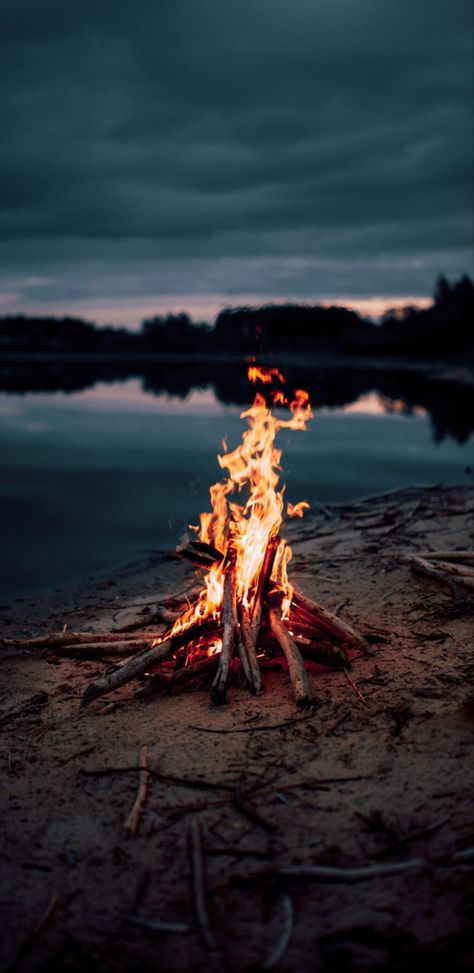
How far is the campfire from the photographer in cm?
655

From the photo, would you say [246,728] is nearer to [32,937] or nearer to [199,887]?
[199,887]

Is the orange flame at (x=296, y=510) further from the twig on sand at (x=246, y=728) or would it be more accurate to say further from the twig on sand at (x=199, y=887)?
the twig on sand at (x=199, y=887)

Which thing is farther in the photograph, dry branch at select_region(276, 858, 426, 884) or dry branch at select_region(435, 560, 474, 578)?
dry branch at select_region(435, 560, 474, 578)

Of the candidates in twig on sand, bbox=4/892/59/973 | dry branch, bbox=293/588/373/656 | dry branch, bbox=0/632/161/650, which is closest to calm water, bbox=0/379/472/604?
dry branch, bbox=0/632/161/650

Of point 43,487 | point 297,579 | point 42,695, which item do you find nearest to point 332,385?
point 43,487

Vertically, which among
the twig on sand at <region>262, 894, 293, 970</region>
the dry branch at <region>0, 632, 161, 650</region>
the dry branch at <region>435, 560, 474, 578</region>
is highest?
the dry branch at <region>435, 560, 474, 578</region>

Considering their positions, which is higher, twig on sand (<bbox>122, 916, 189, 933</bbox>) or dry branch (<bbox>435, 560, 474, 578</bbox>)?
dry branch (<bbox>435, 560, 474, 578</bbox>)

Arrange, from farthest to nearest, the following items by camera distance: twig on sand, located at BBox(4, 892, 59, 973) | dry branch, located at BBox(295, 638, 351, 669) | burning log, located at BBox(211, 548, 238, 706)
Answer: dry branch, located at BBox(295, 638, 351, 669) < burning log, located at BBox(211, 548, 238, 706) < twig on sand, located at BBox(4, 892, 59, 973)

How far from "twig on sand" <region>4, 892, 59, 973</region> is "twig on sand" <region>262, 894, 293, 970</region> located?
1.23m

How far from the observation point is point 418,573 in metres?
9.27

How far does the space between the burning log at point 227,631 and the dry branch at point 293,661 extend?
0.41 m

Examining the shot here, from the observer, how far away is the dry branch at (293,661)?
6141 mm

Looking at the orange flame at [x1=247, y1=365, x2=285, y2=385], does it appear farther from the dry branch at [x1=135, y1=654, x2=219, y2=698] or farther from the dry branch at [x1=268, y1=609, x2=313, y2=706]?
the dry branch at [x1=135, y1=654, x2=219, y2=698]

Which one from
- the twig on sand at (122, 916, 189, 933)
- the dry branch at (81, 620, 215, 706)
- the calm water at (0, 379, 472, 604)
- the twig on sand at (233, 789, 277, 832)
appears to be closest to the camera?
the twig on sand at (122, 916, 189, 933)
